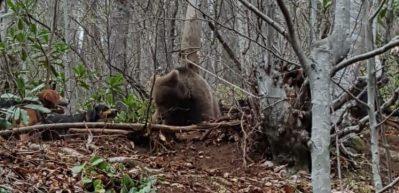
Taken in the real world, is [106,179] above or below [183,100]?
below

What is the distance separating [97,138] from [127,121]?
0.82 m

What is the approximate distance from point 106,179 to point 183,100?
2.24 metres

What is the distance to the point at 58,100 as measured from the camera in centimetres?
647

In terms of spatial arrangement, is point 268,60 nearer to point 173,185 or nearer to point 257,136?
point 257,136

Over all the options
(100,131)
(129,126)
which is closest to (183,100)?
(129,126)

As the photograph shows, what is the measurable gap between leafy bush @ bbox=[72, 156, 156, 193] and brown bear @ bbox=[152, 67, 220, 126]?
76.6 inches

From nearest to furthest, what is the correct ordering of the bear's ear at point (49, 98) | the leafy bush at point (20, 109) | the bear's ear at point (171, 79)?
the leafy bush at point (20, 109) < the bear's ear at point (49, 98) < the bear's ear at point (171, 79)

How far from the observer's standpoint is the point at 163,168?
5391 millimetres

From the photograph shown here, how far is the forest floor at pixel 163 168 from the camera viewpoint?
4527 mm

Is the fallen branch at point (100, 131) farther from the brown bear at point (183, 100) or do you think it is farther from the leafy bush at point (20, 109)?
the leafy bush at point (20, 109)

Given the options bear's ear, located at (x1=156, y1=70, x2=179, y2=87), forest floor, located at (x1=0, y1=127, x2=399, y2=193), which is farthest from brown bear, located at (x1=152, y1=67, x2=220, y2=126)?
forest floor, located at (x1=0, y1=127, x2=399, y2=193)

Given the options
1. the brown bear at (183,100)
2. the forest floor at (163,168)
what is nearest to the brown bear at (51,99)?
the forest floor at (163,168)

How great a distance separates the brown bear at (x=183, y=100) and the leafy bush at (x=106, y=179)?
1.95 m

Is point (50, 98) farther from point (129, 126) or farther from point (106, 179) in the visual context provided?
point (106, 179)
